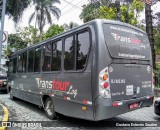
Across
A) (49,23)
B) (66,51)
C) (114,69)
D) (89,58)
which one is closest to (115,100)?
(114,69)

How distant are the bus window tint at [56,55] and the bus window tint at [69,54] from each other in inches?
15.9

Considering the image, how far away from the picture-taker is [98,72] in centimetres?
550

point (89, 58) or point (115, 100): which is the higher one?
point (89, 58)

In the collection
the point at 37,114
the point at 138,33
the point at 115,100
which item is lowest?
the point at 37,114

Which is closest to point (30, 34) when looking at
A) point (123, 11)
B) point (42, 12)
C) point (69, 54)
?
point (42, 12)

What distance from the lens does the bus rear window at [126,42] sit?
5910 millimetres

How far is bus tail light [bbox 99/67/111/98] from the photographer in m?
5.48

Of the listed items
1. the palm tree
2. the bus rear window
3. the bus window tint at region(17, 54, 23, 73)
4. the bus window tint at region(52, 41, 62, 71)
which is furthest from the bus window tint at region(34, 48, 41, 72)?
the palm tree

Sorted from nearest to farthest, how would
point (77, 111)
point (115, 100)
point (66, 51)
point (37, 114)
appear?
point (115, 100) < point (77, 111) < point (66, 51) < point (37, 114)

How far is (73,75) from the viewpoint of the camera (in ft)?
20.6

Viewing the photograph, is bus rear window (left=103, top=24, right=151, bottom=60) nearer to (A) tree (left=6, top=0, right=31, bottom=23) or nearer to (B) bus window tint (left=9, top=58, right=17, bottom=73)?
(B) bus window tint (left=9, top=58, right=17, bottom=73)

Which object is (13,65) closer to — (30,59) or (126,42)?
(30,59)

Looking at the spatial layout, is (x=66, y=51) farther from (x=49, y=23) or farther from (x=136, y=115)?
(x=49, y=23)

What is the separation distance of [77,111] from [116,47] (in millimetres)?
1980
